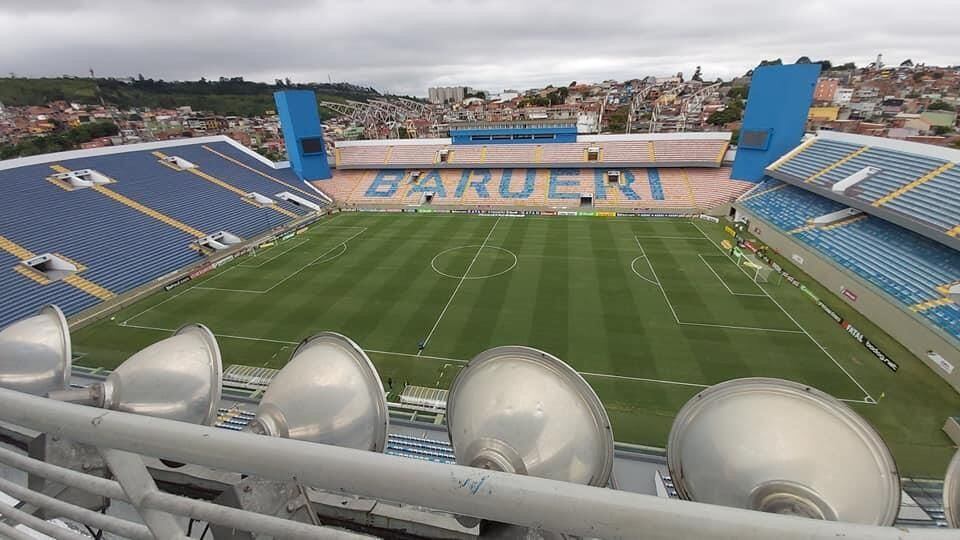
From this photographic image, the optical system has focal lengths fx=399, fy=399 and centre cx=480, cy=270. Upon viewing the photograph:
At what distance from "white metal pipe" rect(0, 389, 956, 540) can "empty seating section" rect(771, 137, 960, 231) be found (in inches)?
1204

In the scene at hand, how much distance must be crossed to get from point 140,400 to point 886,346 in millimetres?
26453

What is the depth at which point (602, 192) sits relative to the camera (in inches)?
1663

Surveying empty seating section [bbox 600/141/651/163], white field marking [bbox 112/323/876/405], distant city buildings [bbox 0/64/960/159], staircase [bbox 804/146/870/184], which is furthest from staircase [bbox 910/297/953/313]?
distant city buildings [bbox 0/64/960/159]

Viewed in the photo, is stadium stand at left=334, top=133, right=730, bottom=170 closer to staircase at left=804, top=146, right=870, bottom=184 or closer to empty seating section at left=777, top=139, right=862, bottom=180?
empty seating section at left=777, top=139, right=862, bottom=180

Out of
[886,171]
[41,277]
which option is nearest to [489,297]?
[41,277]

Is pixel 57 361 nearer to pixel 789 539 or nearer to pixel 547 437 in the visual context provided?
pixel 547 437

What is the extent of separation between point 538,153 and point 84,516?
49.5m

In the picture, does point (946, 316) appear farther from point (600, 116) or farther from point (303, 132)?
point (600, 116)

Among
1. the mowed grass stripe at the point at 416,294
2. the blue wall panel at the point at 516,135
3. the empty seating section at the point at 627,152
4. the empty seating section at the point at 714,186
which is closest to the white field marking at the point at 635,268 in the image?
the mowed grass stripe at the point at 416,294

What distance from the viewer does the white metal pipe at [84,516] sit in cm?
164

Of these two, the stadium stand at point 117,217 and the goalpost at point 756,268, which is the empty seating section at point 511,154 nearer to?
the stadium stand at point 117,217

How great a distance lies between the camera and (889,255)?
22.6 metres

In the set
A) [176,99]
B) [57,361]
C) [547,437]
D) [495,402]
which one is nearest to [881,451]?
[547,437]

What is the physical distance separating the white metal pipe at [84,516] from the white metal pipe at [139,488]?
2.8 inches
